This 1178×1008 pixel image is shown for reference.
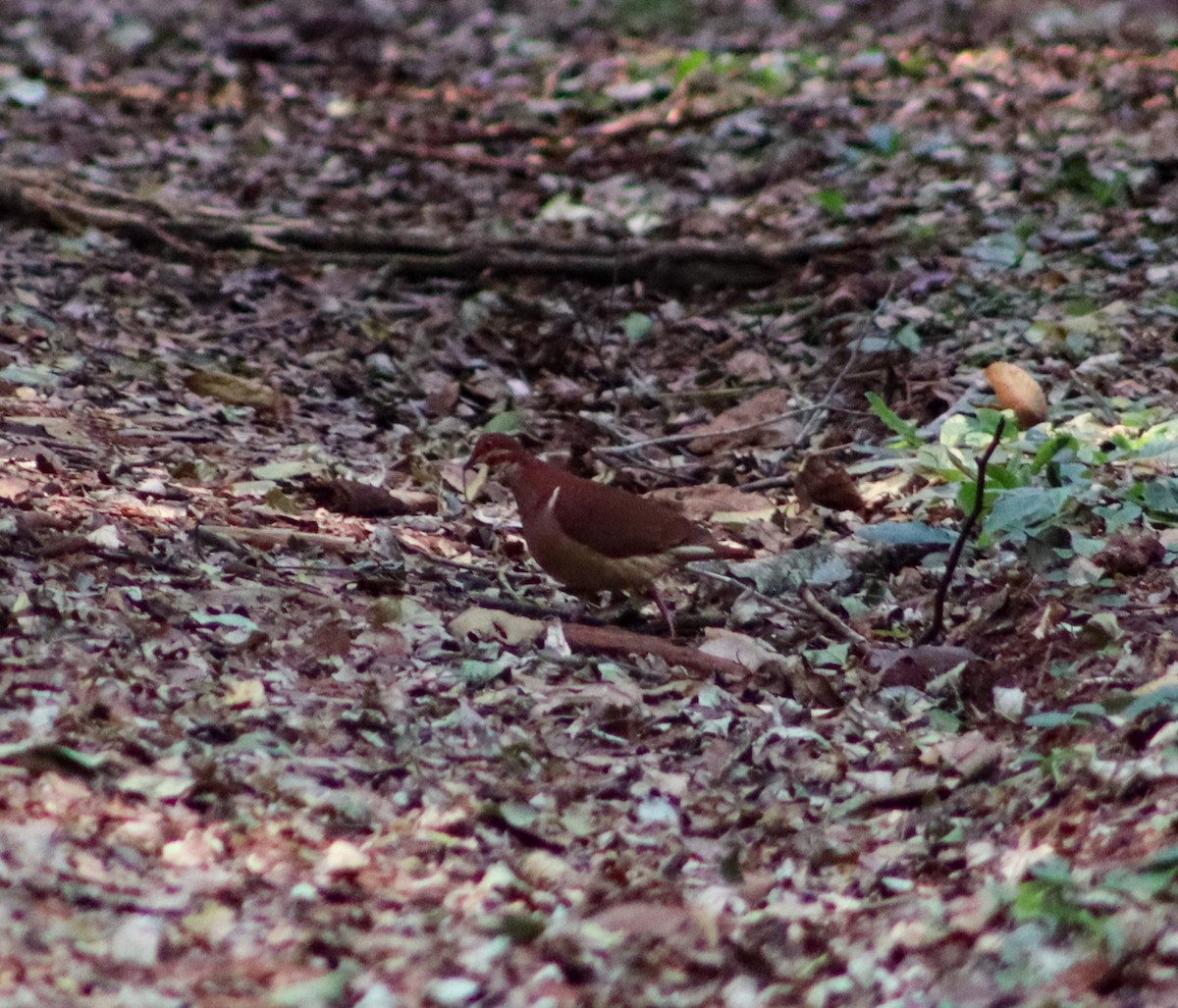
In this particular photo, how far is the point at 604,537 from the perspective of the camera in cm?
445

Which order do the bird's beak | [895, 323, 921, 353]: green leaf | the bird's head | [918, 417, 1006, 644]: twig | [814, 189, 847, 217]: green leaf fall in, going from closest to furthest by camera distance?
[918, 417, 1006, 644]: twig < the bird's head < the bird's beak < [895, 323, 921, 353]: green leaf < [814, 189, 847, 217]: green leaf

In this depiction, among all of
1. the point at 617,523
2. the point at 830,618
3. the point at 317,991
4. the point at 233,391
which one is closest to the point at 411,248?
the point at 233,391

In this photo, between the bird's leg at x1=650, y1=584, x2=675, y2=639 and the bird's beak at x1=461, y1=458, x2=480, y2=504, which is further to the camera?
the bird's beak at x1=461, y1=458, x2=480, y2=504

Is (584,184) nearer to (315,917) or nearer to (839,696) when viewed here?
(839,696)

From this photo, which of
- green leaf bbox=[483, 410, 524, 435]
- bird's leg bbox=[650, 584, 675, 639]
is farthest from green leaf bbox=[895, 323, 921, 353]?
bird's leg bbox=[650, 584, 675, 639]

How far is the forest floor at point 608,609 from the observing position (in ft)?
9.52

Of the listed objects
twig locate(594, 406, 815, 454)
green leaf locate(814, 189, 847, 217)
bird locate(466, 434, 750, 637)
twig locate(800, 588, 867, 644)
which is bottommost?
twig locate(594, 406, 815, 454)

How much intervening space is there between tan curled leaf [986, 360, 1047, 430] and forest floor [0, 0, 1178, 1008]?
0.07 ft

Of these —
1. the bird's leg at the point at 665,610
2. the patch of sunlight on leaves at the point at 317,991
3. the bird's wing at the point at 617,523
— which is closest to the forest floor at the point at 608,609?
the patch of sunlight on leaves at the point at 317,991

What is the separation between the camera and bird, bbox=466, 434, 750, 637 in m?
4.46

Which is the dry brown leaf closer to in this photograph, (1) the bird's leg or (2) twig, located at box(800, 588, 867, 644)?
(2) twig, located at box(800, 588, 867, 644)

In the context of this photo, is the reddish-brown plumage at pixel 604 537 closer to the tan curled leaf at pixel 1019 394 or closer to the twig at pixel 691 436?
the twig at pixel 691 436

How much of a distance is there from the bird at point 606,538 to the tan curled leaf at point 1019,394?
1567mm

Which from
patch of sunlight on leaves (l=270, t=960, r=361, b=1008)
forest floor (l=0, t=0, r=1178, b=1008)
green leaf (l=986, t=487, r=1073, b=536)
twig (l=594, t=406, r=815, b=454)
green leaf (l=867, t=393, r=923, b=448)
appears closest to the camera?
patch of sunlight on leaves (l=270, t=960, r=361, b=1008)
